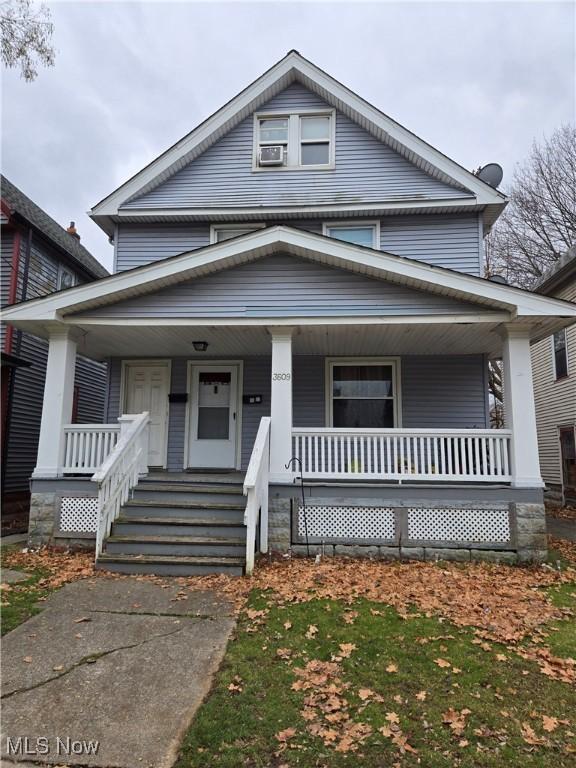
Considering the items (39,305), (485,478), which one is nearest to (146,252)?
(39,305)

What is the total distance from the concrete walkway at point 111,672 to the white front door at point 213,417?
393cm

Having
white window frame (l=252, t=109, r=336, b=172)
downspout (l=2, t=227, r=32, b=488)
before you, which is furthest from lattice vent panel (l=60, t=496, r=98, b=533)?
white window frame (l=252, t=109, r=336, b=172)

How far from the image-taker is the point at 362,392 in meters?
9.05

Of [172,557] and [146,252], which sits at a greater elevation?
[146,252]

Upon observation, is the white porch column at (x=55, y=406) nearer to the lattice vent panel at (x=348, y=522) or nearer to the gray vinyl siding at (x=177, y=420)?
the gray vinyl siding at (x=177, y=420)

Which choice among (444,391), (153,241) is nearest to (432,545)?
(444,391)

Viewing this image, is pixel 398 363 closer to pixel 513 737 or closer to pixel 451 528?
pixel 451 528

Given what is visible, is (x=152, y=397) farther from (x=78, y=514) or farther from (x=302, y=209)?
(x=302, y=209)

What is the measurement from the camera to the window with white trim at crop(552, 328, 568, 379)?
12.7 meters

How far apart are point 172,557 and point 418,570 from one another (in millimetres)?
3191

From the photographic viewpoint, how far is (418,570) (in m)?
5.98

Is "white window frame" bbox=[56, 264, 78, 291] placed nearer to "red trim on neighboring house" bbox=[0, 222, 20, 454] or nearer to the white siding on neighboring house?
"red trim on neighboring house" bbox=[0, 222, 20, 454]

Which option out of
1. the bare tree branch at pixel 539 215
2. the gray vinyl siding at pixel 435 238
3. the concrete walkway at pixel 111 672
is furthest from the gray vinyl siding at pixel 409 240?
the bare tree branch at pixel 539 215

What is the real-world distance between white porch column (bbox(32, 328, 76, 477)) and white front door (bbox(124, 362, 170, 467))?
195 cm
